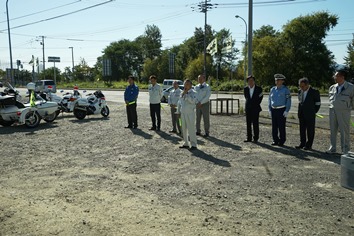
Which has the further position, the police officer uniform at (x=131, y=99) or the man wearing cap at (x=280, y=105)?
the police officer uniform at (x=131, y=99)

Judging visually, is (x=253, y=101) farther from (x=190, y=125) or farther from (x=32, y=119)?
(x=32, y=119)

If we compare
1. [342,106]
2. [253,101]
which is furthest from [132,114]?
[342,106]

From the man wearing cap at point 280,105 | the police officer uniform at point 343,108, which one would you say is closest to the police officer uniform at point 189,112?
the man wearing cap at point 280,105

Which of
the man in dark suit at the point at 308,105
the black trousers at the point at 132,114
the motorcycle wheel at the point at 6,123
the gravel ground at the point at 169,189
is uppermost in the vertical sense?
the man in dark suit at the point at 308,105

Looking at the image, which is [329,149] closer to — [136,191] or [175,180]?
[175,180]

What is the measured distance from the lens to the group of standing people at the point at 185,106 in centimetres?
877

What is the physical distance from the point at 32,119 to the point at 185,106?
6883mm

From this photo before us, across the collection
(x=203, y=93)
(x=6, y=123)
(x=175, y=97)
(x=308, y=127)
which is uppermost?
(x=203, y=93)

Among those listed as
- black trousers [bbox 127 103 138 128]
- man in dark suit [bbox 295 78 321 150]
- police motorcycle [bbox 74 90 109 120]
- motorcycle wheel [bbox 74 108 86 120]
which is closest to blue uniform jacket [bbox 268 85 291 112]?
man in dark suit [bbox 295 78 321 150]

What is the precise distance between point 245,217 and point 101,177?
2.98 meters

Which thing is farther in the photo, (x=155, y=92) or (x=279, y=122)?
(x=155, y=92)

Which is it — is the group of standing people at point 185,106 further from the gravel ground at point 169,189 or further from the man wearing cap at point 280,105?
the man wearing cap at point 280,105

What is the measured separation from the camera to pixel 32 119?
42.4ft

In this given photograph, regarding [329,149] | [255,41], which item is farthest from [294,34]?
[329,149]
